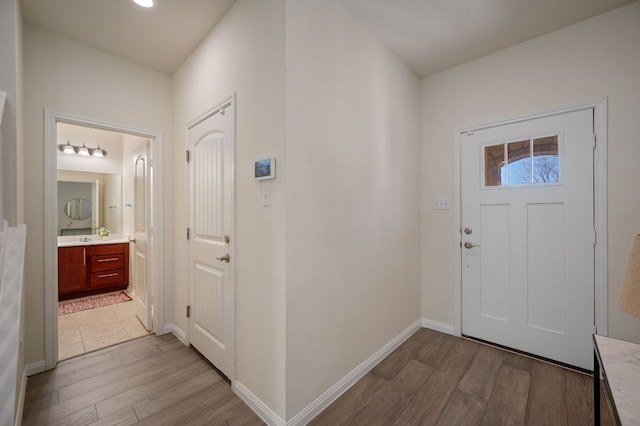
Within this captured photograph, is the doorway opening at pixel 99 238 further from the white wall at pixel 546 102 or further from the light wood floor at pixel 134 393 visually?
the white wall at pixel 546 102

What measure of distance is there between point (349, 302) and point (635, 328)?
2.01 metres

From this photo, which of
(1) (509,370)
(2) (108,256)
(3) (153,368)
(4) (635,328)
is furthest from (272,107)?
(2) (108,256)

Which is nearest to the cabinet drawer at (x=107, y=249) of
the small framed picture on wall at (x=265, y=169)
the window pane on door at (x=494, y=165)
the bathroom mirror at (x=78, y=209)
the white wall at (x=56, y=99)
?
the bathroom mirror at (x=78, y=209)

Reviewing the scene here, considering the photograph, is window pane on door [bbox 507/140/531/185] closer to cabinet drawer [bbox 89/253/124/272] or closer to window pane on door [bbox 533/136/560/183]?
window pane on door [bbox 533/136/560/183]

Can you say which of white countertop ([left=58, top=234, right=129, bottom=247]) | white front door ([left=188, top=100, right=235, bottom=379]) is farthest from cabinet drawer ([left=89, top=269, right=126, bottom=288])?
white front door ([left=188, top=100, right=235, bottom=379])

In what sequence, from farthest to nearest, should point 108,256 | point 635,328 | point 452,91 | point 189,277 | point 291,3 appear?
point 108,256 < point 452,91 < point 189,277 < point 635,328 < point 291,3

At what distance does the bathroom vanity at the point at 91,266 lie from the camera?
12.1 ft

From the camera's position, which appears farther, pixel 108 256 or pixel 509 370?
pixel 108 256

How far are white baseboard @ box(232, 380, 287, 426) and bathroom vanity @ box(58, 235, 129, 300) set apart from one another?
132 inches

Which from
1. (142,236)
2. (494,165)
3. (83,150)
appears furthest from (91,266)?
(494,165)

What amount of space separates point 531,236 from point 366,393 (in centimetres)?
190

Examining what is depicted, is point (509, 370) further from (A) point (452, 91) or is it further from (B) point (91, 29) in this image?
(B) point (91, 29)

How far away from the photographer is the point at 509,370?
2117 millimetres

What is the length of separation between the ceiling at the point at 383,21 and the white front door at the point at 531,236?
745 mm
